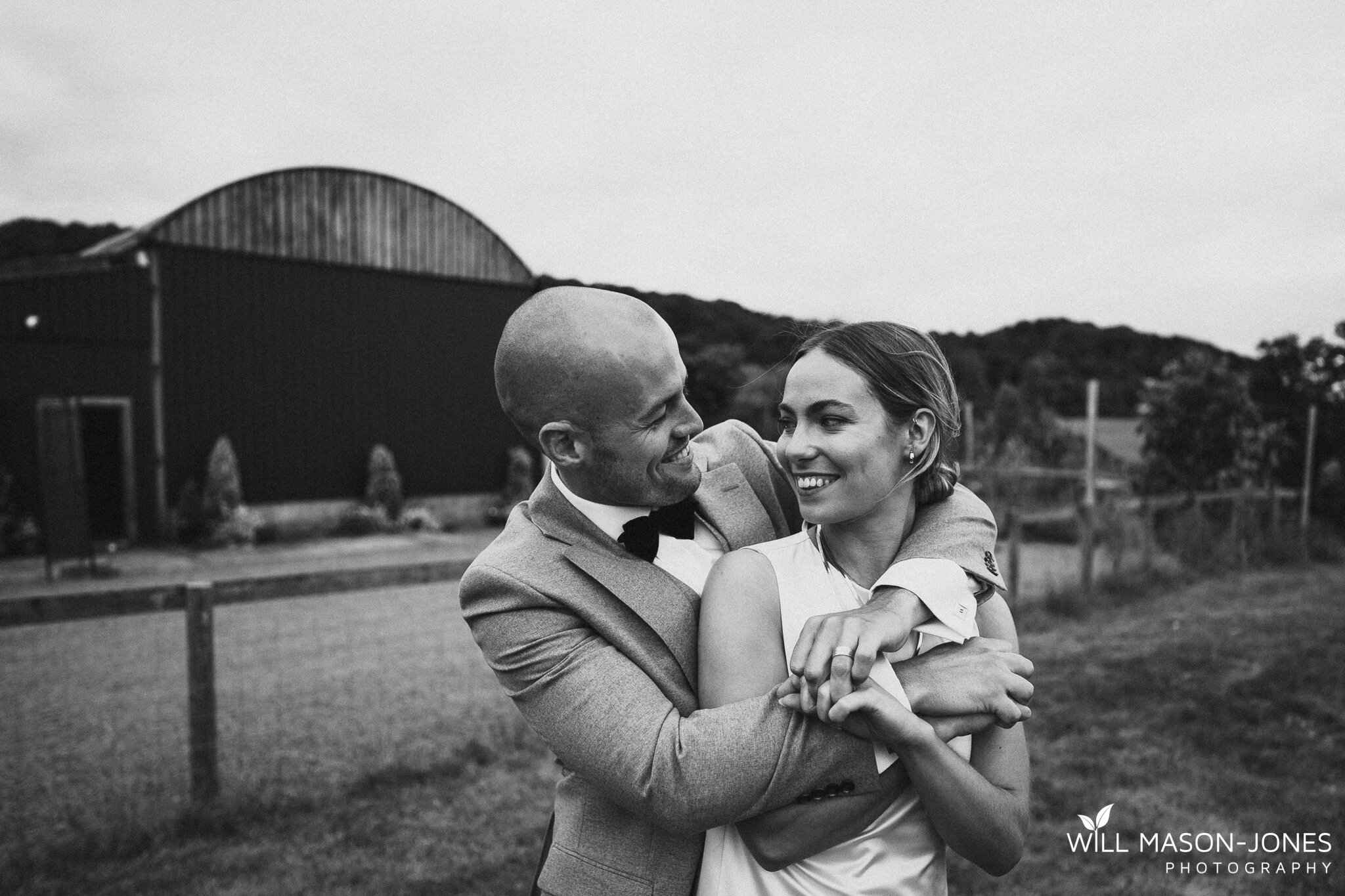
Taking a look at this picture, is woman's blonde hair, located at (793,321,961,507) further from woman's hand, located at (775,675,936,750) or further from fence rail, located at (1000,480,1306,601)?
fence rail, located at (1000,480,1306,601)

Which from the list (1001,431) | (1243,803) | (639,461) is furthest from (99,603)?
(1001,431)

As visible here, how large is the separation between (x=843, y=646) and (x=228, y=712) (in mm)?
5371

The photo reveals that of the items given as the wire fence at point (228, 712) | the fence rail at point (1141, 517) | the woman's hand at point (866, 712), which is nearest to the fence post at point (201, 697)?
the wire fence at point (228, 712)

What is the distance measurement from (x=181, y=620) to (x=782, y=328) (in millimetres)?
8486

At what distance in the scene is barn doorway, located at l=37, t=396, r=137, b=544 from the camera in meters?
14.1

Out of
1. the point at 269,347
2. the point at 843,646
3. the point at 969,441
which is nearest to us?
the point at 843,646

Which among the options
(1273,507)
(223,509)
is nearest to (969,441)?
(1273,507)

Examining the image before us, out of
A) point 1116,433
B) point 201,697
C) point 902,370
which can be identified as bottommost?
point 201,697

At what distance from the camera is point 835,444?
1.52 m

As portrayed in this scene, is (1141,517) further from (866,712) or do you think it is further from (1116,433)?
(866,712)

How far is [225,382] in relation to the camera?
15.2 meters

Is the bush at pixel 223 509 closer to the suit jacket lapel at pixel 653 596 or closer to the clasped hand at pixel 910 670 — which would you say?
the suit jacket lapel at pixel 653 596

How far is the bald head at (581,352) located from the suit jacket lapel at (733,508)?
329mm

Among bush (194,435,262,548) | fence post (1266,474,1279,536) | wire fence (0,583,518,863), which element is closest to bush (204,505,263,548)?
bush (194,435,262,548)
